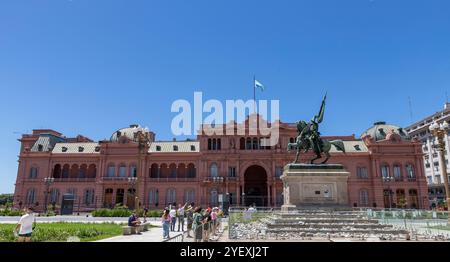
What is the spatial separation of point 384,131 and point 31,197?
70998 mm

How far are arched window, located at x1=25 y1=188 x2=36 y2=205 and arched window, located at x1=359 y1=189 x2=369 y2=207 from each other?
205 ft

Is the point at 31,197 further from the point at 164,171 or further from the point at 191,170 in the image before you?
the point at 191,170

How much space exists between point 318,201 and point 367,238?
518 centimetres

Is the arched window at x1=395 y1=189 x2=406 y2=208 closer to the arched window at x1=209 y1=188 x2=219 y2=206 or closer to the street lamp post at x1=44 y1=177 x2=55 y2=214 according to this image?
the arched window at x1=209 y1=188 x2=219 y2=206

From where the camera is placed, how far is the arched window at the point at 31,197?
63.8 meters

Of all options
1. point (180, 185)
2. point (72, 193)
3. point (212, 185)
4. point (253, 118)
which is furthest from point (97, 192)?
point (253, 118)

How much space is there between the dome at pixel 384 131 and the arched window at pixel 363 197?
11.0 metres

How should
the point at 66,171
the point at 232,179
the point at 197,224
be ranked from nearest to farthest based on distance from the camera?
the point at 197,224
the point at 232,179
the point at 66,171

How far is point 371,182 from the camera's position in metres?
62.7

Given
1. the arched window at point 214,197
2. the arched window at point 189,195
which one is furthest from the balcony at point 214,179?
the arched window at point 189,195

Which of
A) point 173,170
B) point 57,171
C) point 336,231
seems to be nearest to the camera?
point 336,231

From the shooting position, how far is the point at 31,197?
64188 mm

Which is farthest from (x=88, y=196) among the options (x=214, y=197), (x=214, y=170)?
(x=214, y=170)
